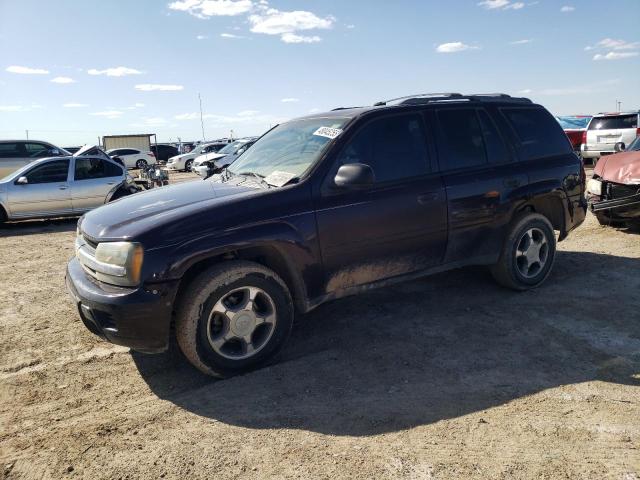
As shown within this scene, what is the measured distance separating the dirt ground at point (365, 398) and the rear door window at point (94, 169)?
6.99 meters

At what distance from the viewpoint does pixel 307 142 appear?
411 centimetres

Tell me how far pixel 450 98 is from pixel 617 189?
395 centimetres

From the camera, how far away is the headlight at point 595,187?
24.3 ft

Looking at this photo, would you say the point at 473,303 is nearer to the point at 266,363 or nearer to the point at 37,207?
the point at 266,363

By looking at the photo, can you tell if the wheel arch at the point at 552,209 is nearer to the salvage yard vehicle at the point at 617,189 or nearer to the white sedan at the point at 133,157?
the salvage yard vehicle at the point at 617,189

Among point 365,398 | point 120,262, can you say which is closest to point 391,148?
point 365,398

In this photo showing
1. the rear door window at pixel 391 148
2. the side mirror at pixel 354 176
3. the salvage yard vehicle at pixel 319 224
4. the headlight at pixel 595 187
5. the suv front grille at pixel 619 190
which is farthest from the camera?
the headlight at pixel 595 187

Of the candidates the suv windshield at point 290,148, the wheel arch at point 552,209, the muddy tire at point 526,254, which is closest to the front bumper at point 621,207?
the wheel arch at point 552,209

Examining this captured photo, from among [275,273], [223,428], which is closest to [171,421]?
[223,428]

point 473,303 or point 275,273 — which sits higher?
point 275,273

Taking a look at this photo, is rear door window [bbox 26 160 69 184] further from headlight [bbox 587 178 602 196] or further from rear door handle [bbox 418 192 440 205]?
headlight [bbox 587 178 602 196]

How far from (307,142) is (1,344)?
10.2ft

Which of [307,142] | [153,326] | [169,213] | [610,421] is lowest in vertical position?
[610,421]

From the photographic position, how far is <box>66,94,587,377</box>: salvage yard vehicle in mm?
3230
